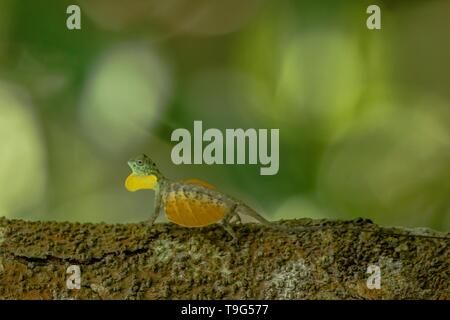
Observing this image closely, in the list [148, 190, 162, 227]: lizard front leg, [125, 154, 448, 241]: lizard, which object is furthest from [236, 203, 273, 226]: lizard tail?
[148, 190, 162, 227]: lizard front leg

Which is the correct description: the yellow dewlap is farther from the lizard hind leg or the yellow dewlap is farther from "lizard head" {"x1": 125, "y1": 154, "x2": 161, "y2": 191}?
the lizard hind leg

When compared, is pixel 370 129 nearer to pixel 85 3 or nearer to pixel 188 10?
pixel 188 10

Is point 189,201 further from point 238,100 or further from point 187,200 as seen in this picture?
point 238,100

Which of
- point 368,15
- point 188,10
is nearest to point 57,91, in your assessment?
point 188,10

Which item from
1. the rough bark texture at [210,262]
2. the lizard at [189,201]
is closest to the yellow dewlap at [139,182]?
the lizard at [189,201]

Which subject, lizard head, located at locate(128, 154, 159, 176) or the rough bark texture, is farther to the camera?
lizard head, located at locate(128, 154, 159, 176)

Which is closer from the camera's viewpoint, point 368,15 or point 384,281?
point 384,281

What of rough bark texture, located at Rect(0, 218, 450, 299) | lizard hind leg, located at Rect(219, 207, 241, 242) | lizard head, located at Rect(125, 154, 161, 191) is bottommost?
rough bark texture, located at Rect(0, 218, 450, 299)

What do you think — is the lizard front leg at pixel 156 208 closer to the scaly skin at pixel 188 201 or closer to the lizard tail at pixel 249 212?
the scaly skin at pixel 188 201
